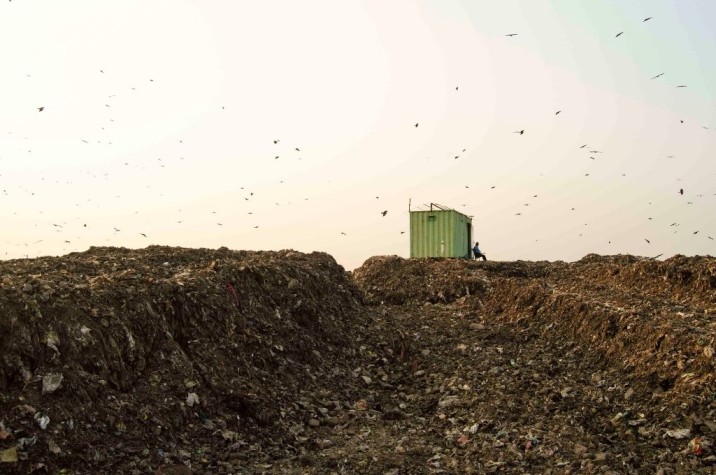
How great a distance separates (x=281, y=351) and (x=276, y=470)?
9.52 ft

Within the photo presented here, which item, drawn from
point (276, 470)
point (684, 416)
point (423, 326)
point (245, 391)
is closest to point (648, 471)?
point (684, 416)

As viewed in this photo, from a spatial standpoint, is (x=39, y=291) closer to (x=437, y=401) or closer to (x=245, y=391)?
(x=245, y=391)

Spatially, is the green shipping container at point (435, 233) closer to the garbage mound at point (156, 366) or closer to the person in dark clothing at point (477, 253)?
the person in dark clothing at point (477, 253)

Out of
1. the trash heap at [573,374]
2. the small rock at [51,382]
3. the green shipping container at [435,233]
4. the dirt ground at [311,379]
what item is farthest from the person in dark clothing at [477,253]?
the small rock at [51,382]

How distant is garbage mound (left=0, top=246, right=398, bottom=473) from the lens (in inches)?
255

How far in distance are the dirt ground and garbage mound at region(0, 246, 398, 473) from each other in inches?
0.9

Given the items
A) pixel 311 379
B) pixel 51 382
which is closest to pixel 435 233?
pixel 311 379

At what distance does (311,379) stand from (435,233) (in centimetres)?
1484

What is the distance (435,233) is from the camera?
926 inches

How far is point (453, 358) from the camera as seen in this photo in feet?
36.3

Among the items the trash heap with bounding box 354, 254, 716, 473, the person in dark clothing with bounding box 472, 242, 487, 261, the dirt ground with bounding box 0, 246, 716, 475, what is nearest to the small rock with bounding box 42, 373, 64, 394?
the dirt ground with bounding box 0, 246, 716, 475

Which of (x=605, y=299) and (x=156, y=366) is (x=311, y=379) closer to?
(x=156, y=366)

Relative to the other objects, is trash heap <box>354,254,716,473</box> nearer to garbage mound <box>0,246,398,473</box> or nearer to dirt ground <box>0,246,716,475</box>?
dirt ground <box>0,246,716,475</box>

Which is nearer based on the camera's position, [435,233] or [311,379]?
[311,379]
